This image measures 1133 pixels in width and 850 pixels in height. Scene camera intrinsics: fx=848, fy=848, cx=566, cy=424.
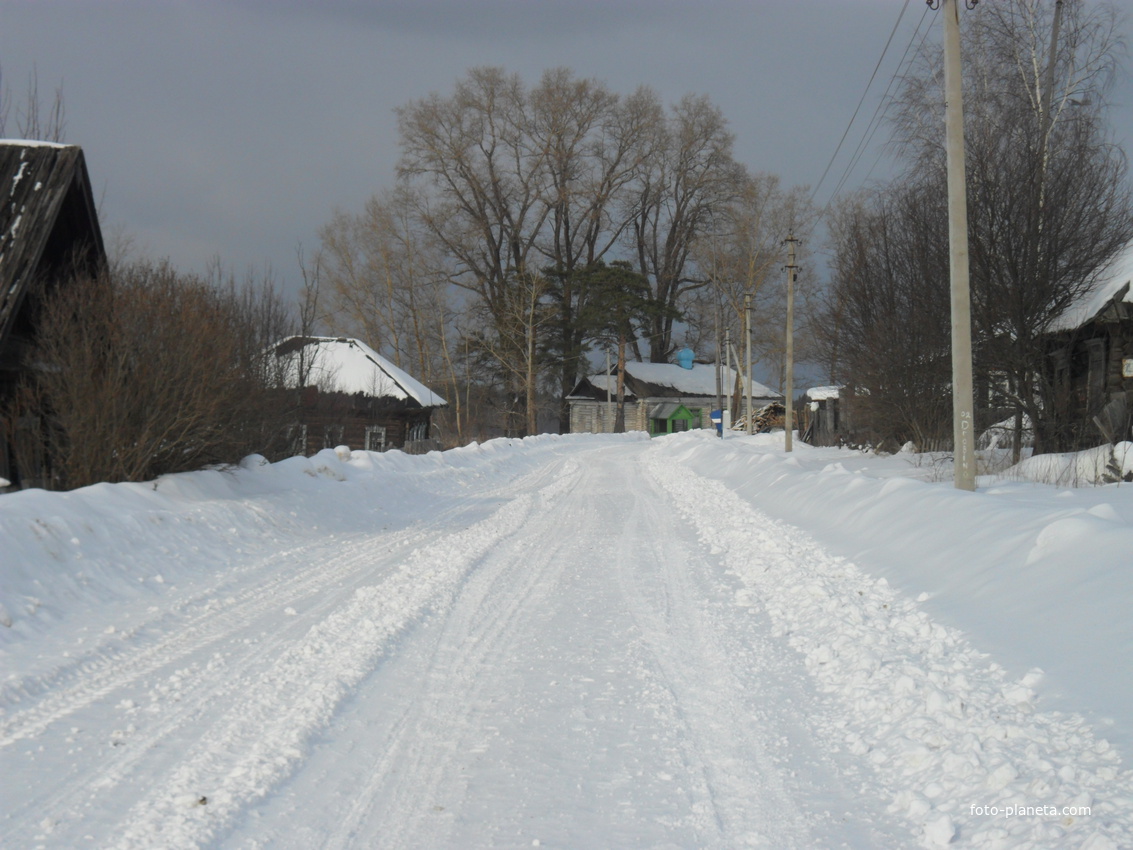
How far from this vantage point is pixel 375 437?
112ft

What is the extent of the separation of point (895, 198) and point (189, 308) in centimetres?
1970

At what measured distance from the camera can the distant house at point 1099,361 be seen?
14.6 metres

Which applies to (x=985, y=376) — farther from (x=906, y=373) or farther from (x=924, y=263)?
(x=906, y=373)

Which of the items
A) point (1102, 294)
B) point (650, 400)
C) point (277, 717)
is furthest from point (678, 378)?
point (277, 717)

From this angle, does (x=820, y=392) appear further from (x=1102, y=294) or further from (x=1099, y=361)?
(x=1102, y=294)

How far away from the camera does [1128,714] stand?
393cm

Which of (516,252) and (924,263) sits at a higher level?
(516,252)

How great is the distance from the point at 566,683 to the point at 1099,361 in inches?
597

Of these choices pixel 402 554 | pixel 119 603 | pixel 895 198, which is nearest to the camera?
pixel 119 603

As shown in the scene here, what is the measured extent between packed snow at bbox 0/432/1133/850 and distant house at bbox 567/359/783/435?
5174cm

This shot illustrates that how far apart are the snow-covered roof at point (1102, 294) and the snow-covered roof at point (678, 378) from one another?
45.1 meters

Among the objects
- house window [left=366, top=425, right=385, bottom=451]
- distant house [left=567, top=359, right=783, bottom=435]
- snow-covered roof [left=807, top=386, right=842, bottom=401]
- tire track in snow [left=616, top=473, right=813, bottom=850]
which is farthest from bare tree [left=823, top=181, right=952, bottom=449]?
distant house [left=567, top=359, right=783, bottom=435]

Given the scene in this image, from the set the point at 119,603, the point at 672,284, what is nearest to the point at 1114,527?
the point at 119,603

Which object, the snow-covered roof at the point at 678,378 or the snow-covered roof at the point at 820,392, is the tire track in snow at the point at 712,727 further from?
the snow-covered roof at the point at 678,378
